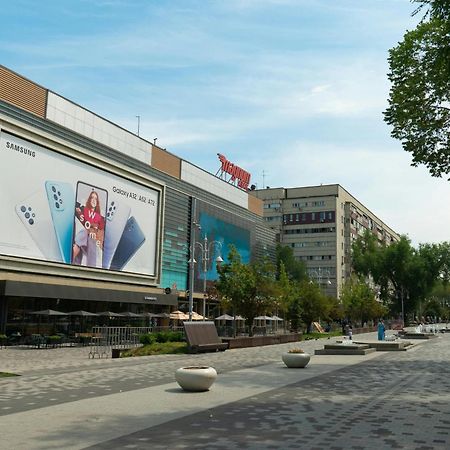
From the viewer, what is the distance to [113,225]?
49094 millimetres

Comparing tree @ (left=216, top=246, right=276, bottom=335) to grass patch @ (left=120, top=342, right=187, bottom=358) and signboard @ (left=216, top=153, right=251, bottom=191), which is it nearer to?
grass patch @ (left=120, top=342, right=187, bottom=358)

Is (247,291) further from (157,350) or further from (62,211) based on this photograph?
(62,211)

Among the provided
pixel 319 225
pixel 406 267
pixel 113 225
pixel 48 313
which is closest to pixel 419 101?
pixel 48 313

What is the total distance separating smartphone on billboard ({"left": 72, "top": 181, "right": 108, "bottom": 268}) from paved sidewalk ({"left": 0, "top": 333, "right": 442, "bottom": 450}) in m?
25.6

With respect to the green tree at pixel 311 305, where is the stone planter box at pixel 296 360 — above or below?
below

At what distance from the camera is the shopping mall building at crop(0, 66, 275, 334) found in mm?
38000

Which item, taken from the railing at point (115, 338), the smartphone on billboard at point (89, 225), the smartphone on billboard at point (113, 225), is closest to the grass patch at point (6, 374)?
the railing at point (115, 338)

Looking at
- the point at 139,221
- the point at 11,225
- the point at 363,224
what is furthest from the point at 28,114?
the point at 363,224

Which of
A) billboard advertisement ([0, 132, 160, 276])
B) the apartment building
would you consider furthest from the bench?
the apartment building

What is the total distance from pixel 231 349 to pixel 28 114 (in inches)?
907

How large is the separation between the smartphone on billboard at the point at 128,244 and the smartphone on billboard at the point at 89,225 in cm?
250

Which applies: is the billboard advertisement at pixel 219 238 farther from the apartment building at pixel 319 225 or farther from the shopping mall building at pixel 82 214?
the apartment building at pixel 319 225

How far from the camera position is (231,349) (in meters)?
32.0

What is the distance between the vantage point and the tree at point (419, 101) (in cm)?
2275
